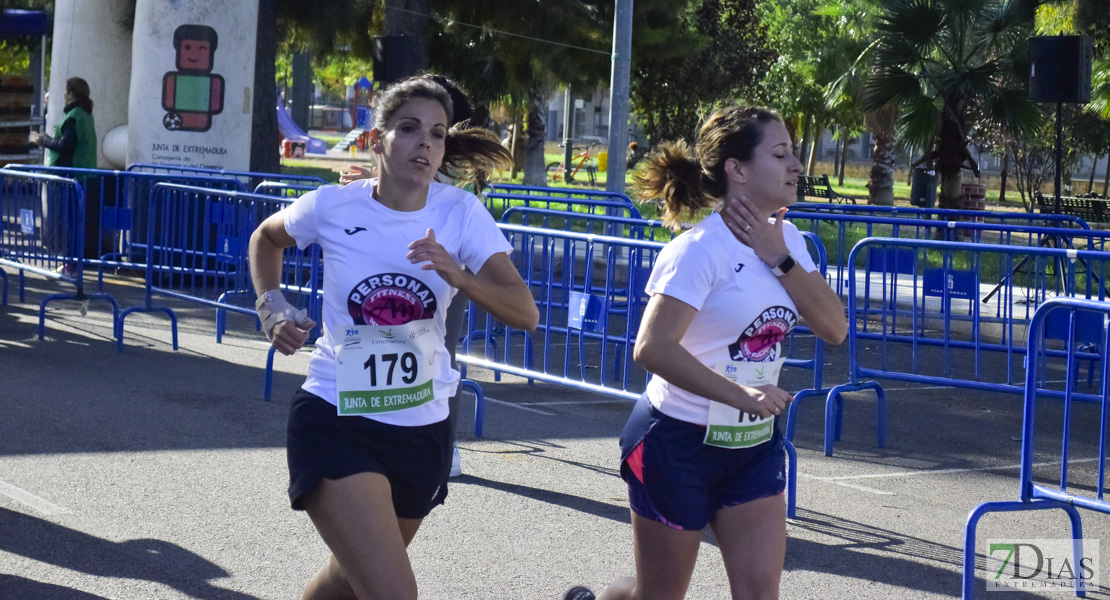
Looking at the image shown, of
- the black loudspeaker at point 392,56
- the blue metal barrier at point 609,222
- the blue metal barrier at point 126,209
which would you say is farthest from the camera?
the black loudspeaker at point 392,56

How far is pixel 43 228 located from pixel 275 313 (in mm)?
8448

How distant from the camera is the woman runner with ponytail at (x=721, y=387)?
3354 millimetres

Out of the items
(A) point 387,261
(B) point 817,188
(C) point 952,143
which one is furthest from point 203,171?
(B) point 817,188

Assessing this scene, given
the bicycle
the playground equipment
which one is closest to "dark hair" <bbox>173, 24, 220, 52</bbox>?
the bicycle

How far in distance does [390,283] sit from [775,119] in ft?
3.83

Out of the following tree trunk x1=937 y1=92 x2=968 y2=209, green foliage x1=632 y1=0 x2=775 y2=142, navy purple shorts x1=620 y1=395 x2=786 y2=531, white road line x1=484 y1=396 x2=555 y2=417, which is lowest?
white road line x1=484 y1=396 x2=555 y2=417

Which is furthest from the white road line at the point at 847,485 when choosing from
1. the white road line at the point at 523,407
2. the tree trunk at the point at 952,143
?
the tree trunk at the point at 952,143

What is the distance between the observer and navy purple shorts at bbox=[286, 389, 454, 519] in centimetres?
330

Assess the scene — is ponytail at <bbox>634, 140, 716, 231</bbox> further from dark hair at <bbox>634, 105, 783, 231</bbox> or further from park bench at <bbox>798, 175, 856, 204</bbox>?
park bench at <bbox>798, 175, 856, 204</bbox>

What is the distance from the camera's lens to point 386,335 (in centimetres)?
342

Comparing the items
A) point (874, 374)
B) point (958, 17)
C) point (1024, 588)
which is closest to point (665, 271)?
point (1024, 588)

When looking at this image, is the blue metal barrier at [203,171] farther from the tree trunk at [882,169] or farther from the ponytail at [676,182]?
the tree trunk at [882,169]

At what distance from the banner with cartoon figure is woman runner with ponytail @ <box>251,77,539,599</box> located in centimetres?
1166

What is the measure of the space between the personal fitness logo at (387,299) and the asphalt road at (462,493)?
1749mm
